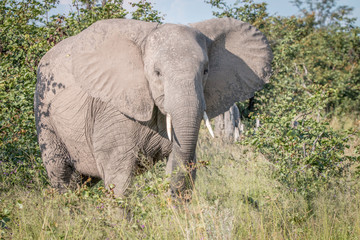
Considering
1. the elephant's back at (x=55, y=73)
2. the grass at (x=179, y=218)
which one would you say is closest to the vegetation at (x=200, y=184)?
the grass at (x=179, y=218)

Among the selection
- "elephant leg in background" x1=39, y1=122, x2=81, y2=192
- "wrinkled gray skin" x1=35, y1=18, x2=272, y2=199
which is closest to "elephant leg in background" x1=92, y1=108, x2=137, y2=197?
"wrinkled gray skin" x1=35, y1=18, x2=272, y2=199

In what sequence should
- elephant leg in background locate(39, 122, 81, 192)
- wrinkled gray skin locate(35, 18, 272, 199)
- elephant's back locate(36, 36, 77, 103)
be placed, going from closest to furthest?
wrinkled gray skin locate(35, 18, 272, 199) < elephant's back locate(36, 36, 77, 103) < elephant leg in background locate(39, 122, 81, 192)

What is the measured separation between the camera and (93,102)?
4562 mm

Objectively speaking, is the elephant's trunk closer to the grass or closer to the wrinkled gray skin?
the wrinkled gray skin

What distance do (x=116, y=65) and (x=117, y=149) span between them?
77cm

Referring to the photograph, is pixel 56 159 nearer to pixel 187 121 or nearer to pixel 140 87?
pixel 140 87

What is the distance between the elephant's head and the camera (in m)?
3.72

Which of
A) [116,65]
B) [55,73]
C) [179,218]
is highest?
[116,65]

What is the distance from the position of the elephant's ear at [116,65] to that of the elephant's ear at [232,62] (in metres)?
0.64

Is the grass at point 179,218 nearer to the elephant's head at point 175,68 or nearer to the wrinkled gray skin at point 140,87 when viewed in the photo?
the wrinkled gray skin at point 140,87

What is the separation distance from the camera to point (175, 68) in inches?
149

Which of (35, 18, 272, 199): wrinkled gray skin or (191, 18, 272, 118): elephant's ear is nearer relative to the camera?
(35, 18, 272, 199): wrinkled gray skin

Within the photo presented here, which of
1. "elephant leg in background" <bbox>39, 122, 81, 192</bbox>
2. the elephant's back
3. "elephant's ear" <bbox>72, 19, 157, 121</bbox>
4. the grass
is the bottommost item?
"elephant leg in background" <bbox>39, 122, 81, 192</bbox>

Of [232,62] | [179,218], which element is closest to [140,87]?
[232,62]
